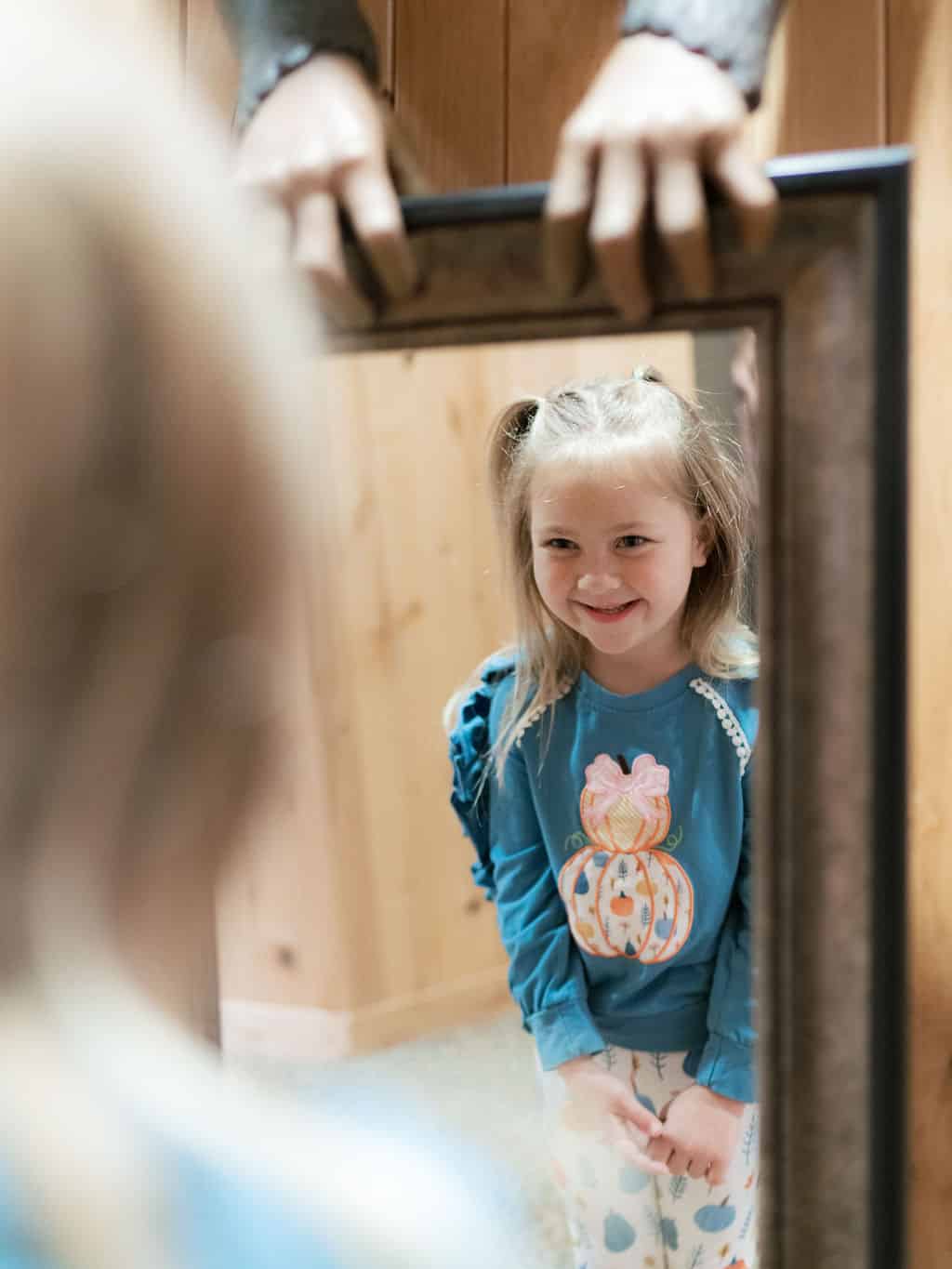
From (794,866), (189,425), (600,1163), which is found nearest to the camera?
(189,425)

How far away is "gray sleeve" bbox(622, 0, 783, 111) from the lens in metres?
0.44

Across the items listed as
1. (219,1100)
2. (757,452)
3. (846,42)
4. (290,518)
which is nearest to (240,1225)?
(219,1100)

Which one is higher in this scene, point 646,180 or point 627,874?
point 646,180

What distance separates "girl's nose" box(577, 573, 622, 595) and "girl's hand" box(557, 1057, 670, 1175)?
22cm

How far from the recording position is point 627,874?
Result: 0.53 meters

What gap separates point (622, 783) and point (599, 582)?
0.09 meters

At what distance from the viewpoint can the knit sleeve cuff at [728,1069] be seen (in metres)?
0.49

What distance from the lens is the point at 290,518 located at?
0.85 feet

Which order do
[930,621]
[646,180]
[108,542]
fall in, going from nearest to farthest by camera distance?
1. [108,542]
2. [646,180]
3. [930,621]

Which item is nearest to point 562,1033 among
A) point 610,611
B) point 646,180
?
point 610,611

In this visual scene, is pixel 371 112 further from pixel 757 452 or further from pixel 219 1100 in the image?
pixel 219 1100

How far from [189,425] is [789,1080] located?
33 centimetres

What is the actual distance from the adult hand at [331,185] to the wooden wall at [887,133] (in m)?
0.07

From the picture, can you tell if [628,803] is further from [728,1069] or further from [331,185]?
[331,185]
